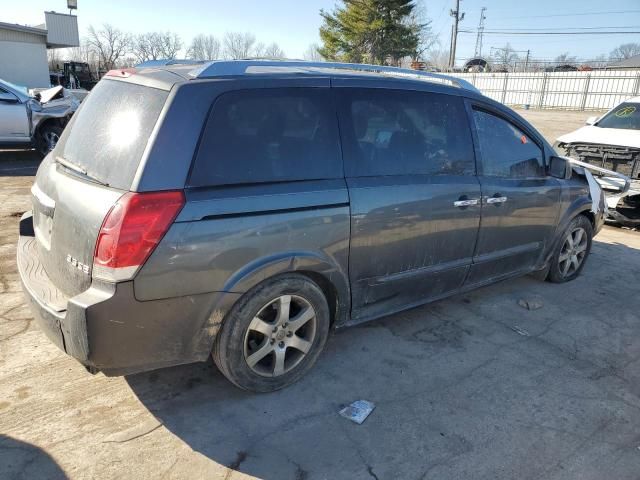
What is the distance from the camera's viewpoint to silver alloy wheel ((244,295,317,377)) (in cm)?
284

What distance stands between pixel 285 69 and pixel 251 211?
99 centimetres

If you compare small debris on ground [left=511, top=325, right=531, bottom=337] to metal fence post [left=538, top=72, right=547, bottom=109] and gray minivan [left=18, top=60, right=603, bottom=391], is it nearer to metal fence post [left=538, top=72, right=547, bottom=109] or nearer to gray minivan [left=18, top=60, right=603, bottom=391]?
gray minivan [left=18, top=60, right=603, bottom=391]

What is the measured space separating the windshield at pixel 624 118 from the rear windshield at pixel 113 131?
8.67 m

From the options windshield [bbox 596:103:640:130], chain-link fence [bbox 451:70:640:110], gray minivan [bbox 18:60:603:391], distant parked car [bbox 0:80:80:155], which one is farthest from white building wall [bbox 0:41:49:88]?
gray minivan [bbox 18:60:603:391]

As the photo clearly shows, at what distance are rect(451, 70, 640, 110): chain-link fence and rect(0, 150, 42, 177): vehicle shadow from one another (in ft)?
71.3

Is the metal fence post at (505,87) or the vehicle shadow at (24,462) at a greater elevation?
the metal fence post at (505,87)

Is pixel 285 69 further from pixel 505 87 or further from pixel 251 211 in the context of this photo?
pixel 505 87

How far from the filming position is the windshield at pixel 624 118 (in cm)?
858

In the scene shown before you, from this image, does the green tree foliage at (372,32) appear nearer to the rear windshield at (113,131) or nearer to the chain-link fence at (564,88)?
the chain-link fence at (564,88)

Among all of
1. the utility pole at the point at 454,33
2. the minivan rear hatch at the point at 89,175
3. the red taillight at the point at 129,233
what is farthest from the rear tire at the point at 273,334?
the utility pole at the point at 454,33

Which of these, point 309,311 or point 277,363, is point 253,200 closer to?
point 309,311

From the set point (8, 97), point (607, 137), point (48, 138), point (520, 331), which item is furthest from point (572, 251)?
point (8, 97)

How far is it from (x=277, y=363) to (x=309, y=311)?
0.36m

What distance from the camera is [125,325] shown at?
2.36m
